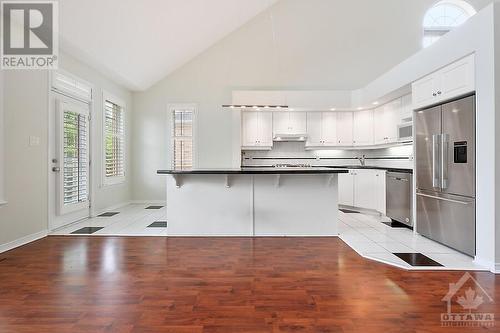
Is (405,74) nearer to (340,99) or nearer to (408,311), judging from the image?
(340,99)

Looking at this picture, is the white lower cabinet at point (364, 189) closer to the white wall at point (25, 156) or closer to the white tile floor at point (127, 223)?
the white tile floor at point (127, 223)

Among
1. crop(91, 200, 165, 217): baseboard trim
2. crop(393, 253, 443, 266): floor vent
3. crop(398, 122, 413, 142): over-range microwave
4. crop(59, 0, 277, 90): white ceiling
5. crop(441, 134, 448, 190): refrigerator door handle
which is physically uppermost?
crop(59, 0, 277, 90): white ceiling

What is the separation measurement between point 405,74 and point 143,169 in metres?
5.68

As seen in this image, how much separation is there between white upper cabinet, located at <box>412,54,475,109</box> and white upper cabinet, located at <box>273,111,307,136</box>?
2769 mm

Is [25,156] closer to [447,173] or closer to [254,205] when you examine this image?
[254,205]

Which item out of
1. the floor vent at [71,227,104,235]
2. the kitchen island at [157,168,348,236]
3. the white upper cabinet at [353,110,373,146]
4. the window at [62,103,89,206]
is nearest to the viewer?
the kitchen island at [157,168,348,236]

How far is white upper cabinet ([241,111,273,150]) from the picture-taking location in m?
6.73

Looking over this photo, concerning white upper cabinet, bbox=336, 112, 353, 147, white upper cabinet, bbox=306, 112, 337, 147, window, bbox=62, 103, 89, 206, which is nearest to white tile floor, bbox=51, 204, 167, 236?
window, bbox=62, 103, 89, 206

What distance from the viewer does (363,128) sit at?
21.3 ft

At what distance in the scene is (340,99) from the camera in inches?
257

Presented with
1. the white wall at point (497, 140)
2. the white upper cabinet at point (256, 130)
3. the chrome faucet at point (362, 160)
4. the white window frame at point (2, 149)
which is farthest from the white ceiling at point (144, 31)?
the white wall at point (497, 140)

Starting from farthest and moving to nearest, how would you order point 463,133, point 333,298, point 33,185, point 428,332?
1. point 33,185
2. point 463,133
3. point 333,298
4. point 428,332

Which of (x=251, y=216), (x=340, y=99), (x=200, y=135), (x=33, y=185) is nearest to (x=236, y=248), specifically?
(x=251, y=216)

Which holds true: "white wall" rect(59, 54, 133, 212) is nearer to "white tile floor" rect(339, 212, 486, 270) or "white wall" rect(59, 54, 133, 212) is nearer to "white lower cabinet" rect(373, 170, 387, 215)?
"white tile floor" rect(339, 212, 486, 270)
